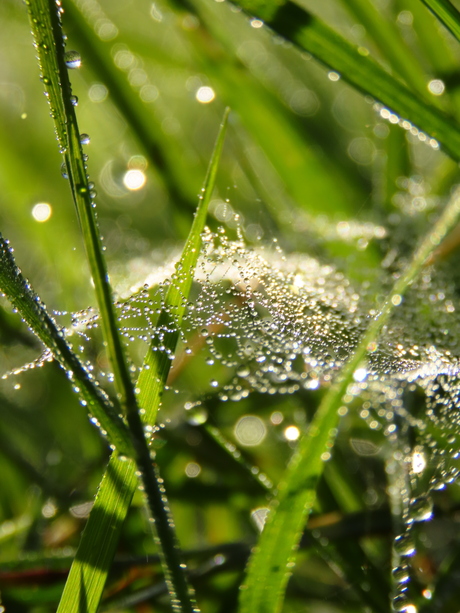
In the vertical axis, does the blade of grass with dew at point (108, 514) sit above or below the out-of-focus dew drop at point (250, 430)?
below

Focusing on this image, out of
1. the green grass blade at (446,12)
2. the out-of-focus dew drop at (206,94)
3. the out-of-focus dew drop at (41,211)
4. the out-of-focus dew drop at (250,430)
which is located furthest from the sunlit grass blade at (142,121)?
the green grass blade at (446,12)

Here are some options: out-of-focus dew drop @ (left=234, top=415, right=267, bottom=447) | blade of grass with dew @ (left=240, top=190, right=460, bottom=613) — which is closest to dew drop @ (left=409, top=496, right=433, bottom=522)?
blade of grass with dew @ (left=240, top=190, right=460, bottom=613)

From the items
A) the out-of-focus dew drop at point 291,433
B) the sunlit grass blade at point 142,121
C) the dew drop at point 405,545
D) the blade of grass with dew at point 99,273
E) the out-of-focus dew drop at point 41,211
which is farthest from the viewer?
the out-of-focus dew drop at point 41,211

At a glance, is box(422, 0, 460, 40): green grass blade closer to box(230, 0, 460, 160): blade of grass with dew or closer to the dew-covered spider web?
box(230, 0, 460, 160): blade of grass with dew

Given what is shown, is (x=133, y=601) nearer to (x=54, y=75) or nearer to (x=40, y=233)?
(x=54, y=75)

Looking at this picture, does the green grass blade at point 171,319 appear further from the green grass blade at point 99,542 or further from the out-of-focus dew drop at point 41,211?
the out-of-focus dew drop at point 41,211

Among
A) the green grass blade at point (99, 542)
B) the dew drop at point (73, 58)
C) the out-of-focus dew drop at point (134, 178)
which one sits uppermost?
the out-of-focus dew drop at point (134, 178)

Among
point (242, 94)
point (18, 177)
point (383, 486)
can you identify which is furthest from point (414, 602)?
point (18, 177)
